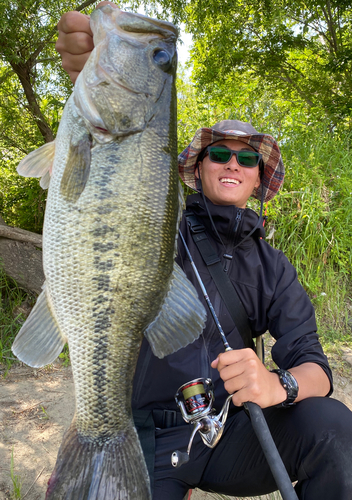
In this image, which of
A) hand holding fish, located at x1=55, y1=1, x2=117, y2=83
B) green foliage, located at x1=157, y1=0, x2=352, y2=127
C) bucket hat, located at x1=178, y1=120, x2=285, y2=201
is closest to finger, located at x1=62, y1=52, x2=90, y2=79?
hand holding fish, located at x1=55, y1=1, x2=117, y2=83

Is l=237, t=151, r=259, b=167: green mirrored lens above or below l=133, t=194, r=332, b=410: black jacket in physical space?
above

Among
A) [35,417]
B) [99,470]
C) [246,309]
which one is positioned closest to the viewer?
[99,470]

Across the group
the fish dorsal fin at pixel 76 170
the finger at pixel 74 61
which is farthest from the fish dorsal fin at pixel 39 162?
the finger at pixel 74 61

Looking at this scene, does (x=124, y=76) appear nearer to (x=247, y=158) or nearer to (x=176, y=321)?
(x=176, y=321)

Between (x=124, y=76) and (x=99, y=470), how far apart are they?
148 centimetres

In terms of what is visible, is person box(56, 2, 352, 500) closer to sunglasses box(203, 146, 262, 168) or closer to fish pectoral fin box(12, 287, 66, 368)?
sunglasses box(203, 146, 262, 168)

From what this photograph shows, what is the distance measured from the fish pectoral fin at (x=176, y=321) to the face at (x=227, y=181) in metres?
1.01

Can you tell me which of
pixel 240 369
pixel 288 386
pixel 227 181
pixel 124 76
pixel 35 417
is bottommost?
pixel 35 417

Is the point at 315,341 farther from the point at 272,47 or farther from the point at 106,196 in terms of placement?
the point at 272,47

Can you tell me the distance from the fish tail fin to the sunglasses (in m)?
1.61

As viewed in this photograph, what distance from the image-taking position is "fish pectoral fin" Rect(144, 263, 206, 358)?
1351 mm

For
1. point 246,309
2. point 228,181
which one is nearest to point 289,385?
point 246,309

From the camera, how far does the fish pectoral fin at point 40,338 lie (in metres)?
1.31

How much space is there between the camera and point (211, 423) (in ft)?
4.68
